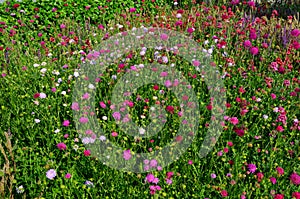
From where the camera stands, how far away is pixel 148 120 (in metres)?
2.88

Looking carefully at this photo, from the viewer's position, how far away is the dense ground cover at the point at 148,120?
2.31 metres

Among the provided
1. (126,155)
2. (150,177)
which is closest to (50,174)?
(126,155)

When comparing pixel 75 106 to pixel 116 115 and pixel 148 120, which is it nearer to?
pixel 116 115

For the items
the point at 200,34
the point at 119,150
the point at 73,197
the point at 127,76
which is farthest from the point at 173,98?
the point at 200,34

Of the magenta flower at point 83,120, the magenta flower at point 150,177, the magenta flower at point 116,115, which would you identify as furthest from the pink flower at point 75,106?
the magenta flower at point 150,177

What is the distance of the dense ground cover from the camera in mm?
2311

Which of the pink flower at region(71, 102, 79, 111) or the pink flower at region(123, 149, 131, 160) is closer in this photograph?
the pink flower at region(123, 149, 131, 160)

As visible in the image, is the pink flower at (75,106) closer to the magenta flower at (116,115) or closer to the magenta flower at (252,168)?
the magenta flower at (116,115)

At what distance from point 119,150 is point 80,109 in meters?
0.62

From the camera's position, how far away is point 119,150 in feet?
8.16

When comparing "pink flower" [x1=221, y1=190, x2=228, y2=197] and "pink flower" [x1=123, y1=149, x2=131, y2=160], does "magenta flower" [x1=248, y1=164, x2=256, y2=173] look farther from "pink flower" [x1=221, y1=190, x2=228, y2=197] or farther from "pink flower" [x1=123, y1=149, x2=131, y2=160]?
"pink flower" [x1=123, y1=149, x2=131, y2=160]

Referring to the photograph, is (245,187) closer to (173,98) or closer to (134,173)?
(134,173)

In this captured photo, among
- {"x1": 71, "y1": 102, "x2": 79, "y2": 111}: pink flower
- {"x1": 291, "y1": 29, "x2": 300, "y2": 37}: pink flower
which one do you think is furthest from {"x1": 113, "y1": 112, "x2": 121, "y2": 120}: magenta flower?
{"x1": 291, "y1": 29, "x2": 300, "y2": 37}: pink flower

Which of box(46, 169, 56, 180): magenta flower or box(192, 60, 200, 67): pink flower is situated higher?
box(192, 60, 200, 67): pink flower
